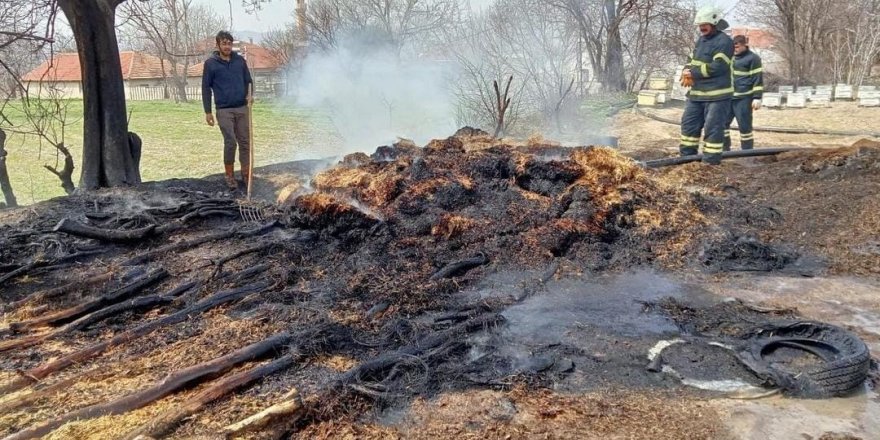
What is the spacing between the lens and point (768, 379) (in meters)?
3.26

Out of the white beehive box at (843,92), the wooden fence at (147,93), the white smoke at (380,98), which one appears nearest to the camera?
the white smoke at (380,98)

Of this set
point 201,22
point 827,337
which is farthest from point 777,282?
point 201,22

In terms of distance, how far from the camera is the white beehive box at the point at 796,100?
1735 centimetres

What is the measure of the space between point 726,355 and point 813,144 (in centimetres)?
972

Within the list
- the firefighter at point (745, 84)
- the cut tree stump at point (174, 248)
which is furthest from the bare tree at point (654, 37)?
the cut tree stump at point (174, 248)

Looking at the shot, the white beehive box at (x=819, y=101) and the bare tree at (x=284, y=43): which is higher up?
the bare tree at (x=284, y=43)

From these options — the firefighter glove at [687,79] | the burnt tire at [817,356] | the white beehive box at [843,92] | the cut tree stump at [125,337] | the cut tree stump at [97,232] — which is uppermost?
the white beehive box at [843,92]

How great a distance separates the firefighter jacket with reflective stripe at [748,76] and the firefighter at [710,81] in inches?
55.6

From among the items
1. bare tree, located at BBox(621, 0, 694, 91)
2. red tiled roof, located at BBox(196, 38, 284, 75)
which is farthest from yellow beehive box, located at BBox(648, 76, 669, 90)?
red tiled roof, located at BBox(196, 38, 284, 75)

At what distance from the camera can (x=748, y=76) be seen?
931 cm

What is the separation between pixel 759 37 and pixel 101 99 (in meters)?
32.6

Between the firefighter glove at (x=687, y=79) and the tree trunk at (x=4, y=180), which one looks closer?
the firefighter glove at (x=687, y=79)

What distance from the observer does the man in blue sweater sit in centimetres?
784

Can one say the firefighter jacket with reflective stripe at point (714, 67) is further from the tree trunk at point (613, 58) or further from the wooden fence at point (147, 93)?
the wooden fence at point (147, 93)
